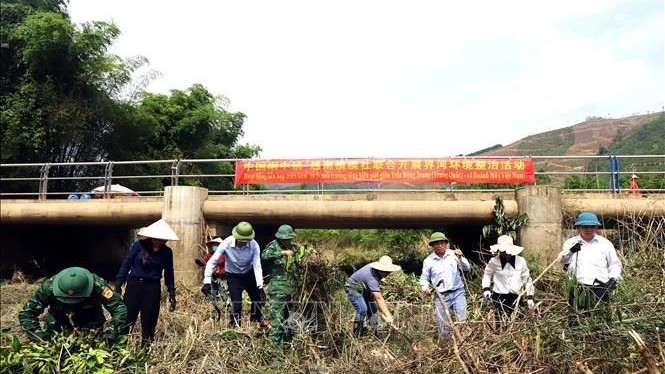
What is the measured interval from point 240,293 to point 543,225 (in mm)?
5192

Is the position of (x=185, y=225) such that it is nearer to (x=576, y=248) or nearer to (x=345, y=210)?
(x=345, y=210)

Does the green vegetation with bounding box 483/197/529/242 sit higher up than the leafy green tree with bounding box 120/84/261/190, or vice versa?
the leafy green tree with bounding box 120/84/261/190

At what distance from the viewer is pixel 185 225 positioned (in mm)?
9820

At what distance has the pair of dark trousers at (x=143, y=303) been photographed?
5.12 m

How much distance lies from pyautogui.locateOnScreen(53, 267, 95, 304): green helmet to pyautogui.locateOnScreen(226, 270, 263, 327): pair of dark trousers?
1930mm

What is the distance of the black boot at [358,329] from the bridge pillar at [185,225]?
17.0 ft

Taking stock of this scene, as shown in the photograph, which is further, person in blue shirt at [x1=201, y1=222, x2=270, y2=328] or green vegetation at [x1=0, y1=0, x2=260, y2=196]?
green vegetation at [x1=0, y1=0, x2=260, y2=196]

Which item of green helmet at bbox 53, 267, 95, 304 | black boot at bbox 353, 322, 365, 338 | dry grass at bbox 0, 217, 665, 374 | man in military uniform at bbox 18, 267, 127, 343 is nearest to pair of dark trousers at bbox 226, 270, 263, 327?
dry grass at bbox 0, 217, 665, 374

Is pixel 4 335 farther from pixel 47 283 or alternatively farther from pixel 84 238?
pixel 84 238

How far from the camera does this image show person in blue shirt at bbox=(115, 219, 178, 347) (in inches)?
202

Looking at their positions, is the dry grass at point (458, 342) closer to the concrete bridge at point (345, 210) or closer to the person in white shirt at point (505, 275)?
the person in white shirt at point (505, 275)

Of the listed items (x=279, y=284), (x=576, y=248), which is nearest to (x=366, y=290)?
(x=279, y=284)

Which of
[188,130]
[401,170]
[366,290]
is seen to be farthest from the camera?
[188,130]

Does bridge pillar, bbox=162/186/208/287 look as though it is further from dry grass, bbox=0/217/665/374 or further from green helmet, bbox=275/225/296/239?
green helmet, bbox=275/225/296/239
